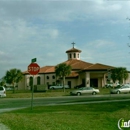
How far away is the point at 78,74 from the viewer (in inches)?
3376

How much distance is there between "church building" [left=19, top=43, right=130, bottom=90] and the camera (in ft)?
251

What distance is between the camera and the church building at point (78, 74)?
76556 mm

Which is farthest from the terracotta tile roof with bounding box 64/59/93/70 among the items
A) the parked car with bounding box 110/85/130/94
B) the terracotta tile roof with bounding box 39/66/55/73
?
the parked car with bounding box 110/85/130/94

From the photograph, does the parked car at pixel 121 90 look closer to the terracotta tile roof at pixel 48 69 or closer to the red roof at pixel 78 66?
the red roof at pixel 78 66

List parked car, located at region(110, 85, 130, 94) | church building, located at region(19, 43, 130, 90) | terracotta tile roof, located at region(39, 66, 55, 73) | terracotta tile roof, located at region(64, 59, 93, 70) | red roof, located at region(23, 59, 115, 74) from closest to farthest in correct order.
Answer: parked car, located at region(110, 85, 130, 94), church building, located at region(19, 43, 130, 90), red roof, located at region(23, 59, 115, 74), terracotta tile roof, located at region(64, 59, 93, 70), terracotta tile roof, located at region(39, 66, 55, 73)

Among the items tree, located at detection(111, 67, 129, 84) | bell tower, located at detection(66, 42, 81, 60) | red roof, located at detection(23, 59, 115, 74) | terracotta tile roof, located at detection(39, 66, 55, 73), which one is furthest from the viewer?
bell tower, located at detection(66, 42, 81, 60)

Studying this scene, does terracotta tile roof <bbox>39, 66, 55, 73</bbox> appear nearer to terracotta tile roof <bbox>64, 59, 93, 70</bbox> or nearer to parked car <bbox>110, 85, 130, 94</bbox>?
terracotta tile roof <bbox>64, 59, 93, 70</bbox>

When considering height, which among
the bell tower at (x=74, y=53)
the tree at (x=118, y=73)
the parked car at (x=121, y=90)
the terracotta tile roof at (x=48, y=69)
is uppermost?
the bell tower at (x=74, y=53)

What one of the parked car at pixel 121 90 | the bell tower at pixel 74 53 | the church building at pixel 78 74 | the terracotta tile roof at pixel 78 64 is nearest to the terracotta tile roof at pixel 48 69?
the church building at pixel 78 74

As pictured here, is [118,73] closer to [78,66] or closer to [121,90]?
[78,66]

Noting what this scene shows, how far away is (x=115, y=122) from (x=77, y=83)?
73.9m

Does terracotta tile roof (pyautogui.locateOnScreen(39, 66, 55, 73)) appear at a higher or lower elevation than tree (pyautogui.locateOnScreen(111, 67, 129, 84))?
higher

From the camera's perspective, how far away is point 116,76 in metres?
73.1

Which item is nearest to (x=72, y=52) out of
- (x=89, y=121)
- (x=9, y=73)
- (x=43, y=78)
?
(x=43, y=78)
